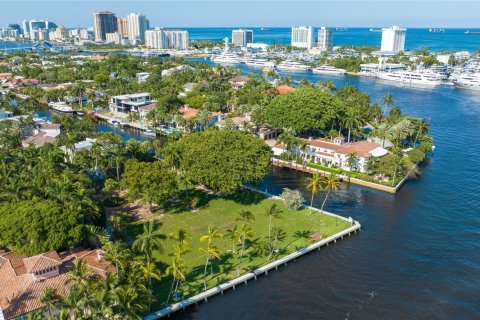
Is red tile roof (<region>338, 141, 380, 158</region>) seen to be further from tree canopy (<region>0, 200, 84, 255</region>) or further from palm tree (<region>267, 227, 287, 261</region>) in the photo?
tree canopy (<region>0, 200, 84, 255</region>)

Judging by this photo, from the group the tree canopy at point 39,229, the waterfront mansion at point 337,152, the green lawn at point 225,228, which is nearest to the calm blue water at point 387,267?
the green lawn at point 225,228

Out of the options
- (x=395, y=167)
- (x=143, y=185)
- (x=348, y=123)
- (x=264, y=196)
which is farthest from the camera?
(x=348, y=123)

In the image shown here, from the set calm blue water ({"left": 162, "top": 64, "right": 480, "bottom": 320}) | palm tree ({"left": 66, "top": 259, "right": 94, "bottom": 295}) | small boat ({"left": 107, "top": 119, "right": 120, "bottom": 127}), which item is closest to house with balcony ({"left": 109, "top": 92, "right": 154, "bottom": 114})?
small boat ({"left": 107, "top": 119, "right": 120, "bottom": 127})

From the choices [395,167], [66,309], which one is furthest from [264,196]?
[66,309]

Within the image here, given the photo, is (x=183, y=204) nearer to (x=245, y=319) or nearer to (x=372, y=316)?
(x=245, y=319)

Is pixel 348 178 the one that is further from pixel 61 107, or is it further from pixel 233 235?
pixel 61 107

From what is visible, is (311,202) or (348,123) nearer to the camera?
(311,202)

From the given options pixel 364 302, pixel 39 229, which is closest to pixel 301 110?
pixel 364 302
